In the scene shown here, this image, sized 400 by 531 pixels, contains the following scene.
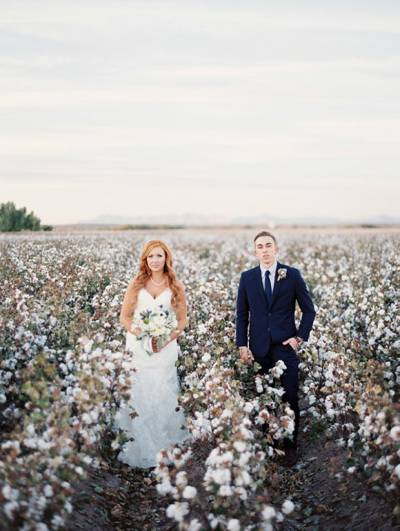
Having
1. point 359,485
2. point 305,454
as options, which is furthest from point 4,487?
point 305,454

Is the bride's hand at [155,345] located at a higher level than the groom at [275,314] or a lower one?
lower

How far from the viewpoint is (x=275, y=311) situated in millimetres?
8047

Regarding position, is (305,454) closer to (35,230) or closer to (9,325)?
(9,325)

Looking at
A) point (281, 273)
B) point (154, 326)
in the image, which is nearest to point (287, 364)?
point (281, 273)

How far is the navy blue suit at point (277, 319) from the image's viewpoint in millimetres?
8016

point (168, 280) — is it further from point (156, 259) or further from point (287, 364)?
point (287, 364)

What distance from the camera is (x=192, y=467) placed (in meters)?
7.43

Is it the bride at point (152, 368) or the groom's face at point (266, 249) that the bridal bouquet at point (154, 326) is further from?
the groom's face at point (266, 249)

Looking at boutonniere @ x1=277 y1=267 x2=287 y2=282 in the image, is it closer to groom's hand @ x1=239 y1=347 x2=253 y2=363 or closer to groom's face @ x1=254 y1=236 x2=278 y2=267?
groom's face @ x1=254 y1=236 x2=278 y2=267

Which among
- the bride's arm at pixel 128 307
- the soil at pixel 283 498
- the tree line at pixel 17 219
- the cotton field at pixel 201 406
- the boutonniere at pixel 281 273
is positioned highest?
the tree line at pixel 17 219

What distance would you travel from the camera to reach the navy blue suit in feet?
26.3

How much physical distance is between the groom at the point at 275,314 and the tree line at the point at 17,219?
83.3 feet

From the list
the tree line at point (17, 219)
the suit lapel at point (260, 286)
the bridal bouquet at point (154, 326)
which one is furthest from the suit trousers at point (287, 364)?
the tree line at point (17, 219)

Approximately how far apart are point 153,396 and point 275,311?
6.12 feet
